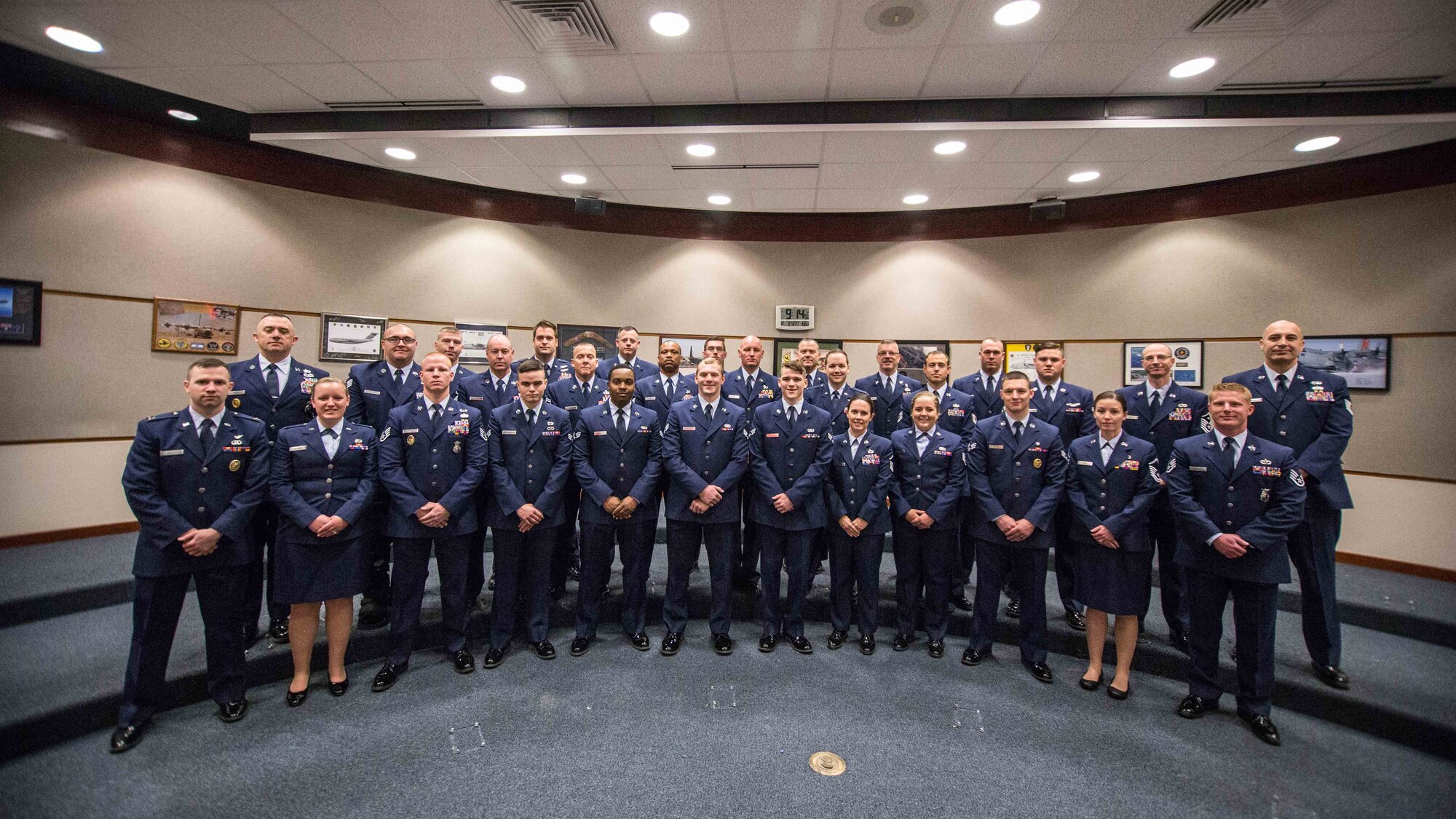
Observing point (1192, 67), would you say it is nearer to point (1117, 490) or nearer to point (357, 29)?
point (1117, 490)

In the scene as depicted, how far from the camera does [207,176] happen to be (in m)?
5.08

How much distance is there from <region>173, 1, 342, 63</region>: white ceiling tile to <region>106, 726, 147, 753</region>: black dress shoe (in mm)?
3885

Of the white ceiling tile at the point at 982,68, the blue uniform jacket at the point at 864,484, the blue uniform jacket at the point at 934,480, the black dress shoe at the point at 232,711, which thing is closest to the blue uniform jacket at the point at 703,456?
the blue uniform jacket at the point at 864,484

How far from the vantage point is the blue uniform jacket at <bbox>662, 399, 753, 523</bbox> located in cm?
338

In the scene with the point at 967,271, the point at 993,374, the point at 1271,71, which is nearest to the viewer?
the point at 1271,71

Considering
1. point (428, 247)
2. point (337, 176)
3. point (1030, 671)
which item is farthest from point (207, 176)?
point (1030, 671)

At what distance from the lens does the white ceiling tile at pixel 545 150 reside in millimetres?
4734

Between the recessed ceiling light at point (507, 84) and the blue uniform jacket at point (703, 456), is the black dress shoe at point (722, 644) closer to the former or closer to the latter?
the blue uniform jacket at point (703, 456)

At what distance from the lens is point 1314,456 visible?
2986 mm

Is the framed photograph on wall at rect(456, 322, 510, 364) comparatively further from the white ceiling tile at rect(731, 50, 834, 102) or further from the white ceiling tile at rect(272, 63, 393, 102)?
the white ceiling tile at rect(731, 50, 834, 102)

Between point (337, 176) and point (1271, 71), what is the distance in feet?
26.3

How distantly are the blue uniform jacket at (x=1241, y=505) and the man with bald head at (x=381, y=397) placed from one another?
4.37m

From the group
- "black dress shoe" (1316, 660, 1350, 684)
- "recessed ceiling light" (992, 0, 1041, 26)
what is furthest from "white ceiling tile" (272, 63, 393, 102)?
"black dress shoe" (1316, 660, 1350, 684)

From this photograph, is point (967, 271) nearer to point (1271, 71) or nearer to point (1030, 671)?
point (1271, 71)
